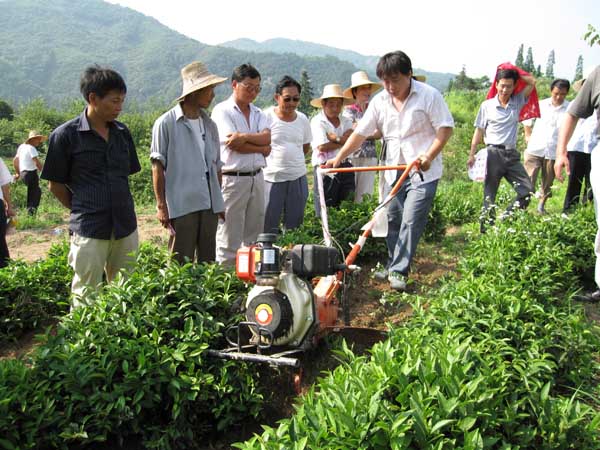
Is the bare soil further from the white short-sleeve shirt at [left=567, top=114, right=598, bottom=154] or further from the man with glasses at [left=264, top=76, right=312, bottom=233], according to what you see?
the white short-sleeve shirt at [left=567, top=114, right=598, bottom=154]

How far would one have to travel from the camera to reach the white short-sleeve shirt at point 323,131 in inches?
245

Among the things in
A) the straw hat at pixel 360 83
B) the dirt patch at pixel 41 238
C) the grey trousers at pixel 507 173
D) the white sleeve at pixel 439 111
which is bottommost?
the dirt patch at pixel 41 238

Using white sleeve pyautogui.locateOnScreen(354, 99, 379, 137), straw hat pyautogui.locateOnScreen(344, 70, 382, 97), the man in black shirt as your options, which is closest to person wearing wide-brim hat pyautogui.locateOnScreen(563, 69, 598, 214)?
straw hat pyautogui.locateOnScreen(344, 70, 382, 97)

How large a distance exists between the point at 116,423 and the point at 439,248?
4.53 metres

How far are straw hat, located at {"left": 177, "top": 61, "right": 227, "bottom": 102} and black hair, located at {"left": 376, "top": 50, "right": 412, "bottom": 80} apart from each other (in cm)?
135

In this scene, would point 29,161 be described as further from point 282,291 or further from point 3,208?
point 282,291

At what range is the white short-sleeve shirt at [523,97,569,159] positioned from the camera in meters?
7.57

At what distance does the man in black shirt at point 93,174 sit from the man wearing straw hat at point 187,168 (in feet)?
1.21

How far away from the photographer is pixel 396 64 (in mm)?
4273

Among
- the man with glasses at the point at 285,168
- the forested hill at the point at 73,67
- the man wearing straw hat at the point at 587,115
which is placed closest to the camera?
the man wearing straw hat at the point at 587,115

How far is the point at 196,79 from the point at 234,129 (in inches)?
32.7

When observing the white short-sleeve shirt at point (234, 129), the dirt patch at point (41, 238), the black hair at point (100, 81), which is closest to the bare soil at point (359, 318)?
the dirt patch at point (41, 238)

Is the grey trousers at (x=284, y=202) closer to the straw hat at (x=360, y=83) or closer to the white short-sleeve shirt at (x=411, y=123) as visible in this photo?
the white short-sleeve shirt at (x=411, y=123)

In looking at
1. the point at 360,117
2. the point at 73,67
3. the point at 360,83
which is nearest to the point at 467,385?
the point at 360,117
